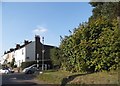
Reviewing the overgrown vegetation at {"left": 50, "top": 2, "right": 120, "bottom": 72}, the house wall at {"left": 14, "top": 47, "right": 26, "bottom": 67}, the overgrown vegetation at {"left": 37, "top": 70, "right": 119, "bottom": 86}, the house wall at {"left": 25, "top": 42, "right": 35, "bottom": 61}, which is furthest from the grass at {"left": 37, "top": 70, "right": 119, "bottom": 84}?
the house wall at {"left": 14, "top": 47, "right": 26, "bottom": 67}

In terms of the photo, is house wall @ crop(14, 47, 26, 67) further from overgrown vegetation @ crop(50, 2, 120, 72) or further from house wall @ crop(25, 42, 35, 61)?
overgrown vegetation @ crop(50, 2, 120, 72)

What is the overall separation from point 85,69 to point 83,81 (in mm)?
6305

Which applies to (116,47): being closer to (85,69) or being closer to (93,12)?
(85,69)

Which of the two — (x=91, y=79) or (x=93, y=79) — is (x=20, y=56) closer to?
(x=91, y=79)

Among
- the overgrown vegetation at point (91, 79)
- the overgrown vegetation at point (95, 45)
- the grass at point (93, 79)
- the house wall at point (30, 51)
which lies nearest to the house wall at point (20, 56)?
the house wall at point (30, 51)

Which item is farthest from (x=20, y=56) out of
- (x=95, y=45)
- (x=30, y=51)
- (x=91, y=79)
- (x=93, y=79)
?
(x=93, y=79)

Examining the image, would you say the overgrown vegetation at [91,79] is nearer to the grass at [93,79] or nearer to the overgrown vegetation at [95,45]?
the grass at [93,79]

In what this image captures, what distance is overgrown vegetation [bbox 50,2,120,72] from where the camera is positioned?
22766 mm

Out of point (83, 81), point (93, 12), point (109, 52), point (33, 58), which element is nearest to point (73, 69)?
point (109, 52)

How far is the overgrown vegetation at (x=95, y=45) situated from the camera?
22.8 m

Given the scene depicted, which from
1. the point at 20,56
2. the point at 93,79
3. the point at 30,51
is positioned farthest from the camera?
the point at 20,56

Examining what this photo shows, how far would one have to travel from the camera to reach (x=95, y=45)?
24984mm

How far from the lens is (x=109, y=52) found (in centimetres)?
2305

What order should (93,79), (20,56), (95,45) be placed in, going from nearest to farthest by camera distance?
(93,79), (95,45), (20,56)
